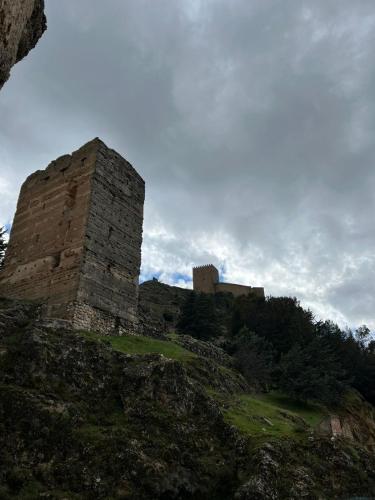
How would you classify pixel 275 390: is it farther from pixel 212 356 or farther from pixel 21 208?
pixel 21 208

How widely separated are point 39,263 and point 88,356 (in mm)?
8657

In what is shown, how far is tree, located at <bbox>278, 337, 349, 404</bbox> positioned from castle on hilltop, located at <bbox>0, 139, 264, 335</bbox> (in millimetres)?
12674

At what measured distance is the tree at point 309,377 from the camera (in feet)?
99.7

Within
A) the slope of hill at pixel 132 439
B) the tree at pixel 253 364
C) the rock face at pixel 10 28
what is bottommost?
the slope of hill at pixel 132 439

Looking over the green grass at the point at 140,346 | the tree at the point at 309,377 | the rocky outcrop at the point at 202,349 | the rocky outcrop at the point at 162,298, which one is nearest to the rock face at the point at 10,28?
the green grass at the point at 140,346

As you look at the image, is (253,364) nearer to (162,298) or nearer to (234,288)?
(162,298)

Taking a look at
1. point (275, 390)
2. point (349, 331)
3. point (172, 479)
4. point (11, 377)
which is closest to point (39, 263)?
point (11, 377)

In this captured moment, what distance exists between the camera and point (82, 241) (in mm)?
20266

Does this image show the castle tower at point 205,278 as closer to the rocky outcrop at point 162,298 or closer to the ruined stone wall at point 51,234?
the rocky outcrop at point 162,298

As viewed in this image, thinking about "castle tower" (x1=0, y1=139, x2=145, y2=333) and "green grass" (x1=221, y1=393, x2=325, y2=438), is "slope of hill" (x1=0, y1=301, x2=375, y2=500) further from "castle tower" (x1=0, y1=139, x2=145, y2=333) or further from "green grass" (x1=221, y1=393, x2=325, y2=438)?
"castle tower" (x1=0, y1=139, x2=145, y2=333)

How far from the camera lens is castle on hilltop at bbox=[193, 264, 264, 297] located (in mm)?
83250

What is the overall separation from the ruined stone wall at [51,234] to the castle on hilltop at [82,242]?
0.15ft

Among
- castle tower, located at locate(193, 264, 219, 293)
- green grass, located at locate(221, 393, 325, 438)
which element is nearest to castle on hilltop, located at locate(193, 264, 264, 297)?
castle tower, located at locate(193, 264, 219, 293)

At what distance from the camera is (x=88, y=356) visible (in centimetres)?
1416
